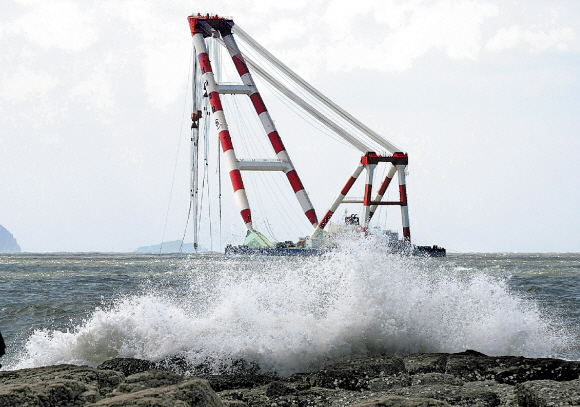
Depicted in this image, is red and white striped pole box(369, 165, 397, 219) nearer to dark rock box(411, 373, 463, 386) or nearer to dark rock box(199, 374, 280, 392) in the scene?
dark rock box(199, 374, 280, 392)

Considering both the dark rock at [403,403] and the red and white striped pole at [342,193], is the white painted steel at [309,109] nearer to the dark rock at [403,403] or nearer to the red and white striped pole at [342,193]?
the red and white striped pole at [342,193]

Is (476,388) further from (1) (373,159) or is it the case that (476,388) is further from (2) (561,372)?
(1) (373,159)

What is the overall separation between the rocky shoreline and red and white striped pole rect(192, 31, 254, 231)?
1704 inches

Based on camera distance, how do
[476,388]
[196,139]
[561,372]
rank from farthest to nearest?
1. [196,139]
2. [561,372]
3. [476,388]

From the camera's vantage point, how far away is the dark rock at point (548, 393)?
18.4 ft

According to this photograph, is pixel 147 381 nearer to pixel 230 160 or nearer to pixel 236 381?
pixel 236 381

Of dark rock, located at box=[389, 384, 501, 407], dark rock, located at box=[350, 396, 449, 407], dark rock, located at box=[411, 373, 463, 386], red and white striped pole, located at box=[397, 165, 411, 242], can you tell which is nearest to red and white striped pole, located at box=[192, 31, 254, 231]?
red and white striped pole, located at box=[397, 165, 411, 242]

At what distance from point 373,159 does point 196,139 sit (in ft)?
59.6

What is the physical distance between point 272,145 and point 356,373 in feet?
153

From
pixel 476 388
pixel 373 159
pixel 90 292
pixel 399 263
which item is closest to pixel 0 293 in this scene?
pixel 90 292

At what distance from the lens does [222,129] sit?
52.8 metres

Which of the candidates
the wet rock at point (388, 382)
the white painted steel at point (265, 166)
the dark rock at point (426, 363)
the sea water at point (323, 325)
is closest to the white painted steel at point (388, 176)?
the white painted steel at point (265, 166)

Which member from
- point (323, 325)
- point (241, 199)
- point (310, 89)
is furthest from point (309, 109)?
point (323, 325)

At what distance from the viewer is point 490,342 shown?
31.7ft
